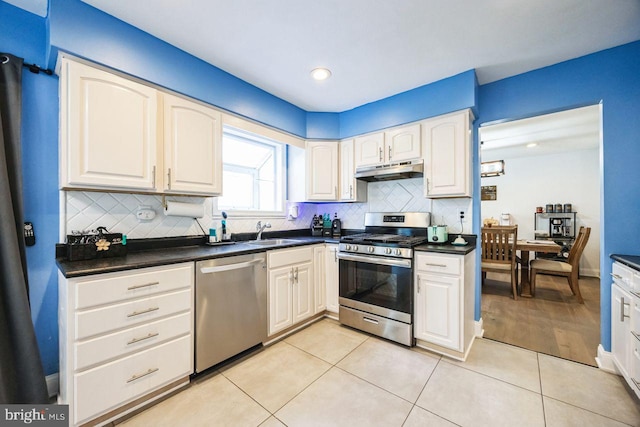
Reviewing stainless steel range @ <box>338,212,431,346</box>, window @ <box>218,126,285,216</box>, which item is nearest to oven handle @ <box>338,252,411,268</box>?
stainless steel range @ <box>338,212,431,346</box>

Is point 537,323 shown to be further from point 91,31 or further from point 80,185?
point 91,31

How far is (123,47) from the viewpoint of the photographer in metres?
1.68

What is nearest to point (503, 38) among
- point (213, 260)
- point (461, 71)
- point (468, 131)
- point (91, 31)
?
point (461, 71)

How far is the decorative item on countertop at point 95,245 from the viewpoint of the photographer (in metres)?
1.56

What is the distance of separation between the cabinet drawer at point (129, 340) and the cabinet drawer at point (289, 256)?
2.56 ft

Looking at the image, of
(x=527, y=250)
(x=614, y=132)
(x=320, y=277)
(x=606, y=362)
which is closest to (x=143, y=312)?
(x=320, y=277)

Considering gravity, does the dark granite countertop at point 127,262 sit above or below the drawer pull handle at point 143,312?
above

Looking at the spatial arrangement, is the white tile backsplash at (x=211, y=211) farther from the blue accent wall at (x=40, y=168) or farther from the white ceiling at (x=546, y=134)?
the white ceiling at (x=546, y=134)

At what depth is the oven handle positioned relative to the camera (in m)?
2.20

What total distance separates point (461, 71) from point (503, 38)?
44 centimetres

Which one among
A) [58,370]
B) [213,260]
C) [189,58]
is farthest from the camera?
[189,58]

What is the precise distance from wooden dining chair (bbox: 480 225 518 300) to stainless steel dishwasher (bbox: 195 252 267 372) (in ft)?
10.7

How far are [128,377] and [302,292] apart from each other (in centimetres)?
146

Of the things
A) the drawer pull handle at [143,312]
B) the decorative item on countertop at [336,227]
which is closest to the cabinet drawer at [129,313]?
the drawer pull handle at [143,312]
